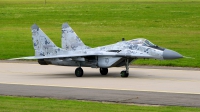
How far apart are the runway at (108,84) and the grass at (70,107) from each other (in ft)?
3.89

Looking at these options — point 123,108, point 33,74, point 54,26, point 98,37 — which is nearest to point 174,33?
point 98,37

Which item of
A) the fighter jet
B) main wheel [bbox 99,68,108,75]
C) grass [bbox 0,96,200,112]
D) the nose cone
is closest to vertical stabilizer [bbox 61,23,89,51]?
the fighter jet

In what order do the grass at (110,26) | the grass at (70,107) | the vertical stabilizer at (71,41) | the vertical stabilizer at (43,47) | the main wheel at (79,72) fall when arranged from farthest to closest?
the grass at (110,26) < the vertical stabilizer at (71,41) < the vertical stabilizer at (43,47) < the main wheel at (79,72) < the grass at (70,107)

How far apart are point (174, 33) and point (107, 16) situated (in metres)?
15.4

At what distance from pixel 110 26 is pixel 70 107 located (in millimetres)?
38950

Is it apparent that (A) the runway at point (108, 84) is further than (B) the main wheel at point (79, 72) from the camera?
No

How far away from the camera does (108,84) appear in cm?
2712

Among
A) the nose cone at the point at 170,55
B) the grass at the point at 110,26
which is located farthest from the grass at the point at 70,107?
the grass at the point at 110,26

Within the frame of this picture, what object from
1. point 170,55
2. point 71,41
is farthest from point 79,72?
point 170,55

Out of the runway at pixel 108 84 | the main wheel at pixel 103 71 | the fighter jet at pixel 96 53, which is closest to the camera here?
the runway at pixel 108 84

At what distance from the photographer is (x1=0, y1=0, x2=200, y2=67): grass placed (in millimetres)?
43562

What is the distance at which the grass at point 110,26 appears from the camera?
43.6 m

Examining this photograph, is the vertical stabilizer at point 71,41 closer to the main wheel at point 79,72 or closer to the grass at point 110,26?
the main wheel at point 79,72

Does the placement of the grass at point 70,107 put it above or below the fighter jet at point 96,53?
below
